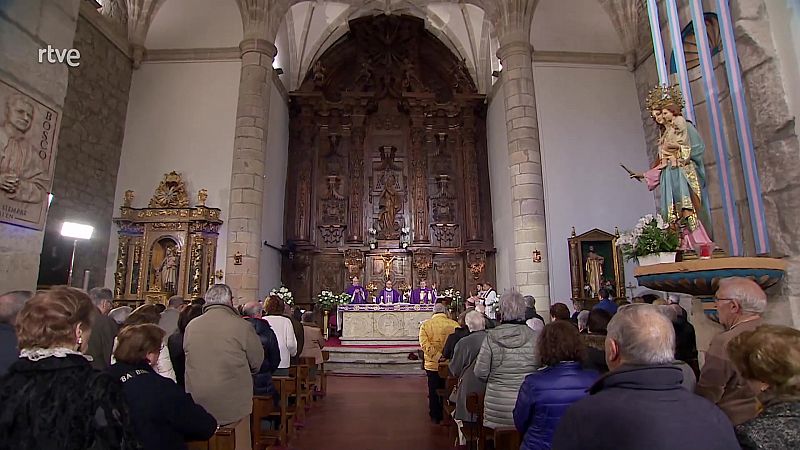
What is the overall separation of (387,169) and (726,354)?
1392 centimetres

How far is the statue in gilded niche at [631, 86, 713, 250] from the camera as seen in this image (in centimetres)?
473

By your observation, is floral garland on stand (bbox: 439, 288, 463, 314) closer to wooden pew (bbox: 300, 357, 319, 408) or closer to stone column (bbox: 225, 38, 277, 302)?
stone column (bbox: 225, 38, 277, 302)

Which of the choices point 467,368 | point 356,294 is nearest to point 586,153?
point 356,294

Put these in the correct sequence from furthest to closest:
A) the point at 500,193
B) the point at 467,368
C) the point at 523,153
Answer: the point at 500,193 → the point at 523,153 → the point at 467,368

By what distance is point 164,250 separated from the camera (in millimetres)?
11688

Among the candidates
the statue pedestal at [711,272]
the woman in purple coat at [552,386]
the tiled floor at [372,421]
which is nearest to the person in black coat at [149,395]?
the woman in purple coat at [552,386]

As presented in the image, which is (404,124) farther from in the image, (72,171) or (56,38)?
(56,38)

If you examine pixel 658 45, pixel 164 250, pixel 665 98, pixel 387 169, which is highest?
pixel 387 169

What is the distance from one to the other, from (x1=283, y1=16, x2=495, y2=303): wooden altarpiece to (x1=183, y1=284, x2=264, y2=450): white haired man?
10.9 metres

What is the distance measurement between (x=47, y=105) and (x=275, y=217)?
10.9 metres

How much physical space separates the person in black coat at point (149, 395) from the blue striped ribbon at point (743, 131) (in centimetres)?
487

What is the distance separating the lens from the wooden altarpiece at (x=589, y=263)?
36.6ft

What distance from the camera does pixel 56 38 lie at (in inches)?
133

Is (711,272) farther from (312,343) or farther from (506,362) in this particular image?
(312,343)
